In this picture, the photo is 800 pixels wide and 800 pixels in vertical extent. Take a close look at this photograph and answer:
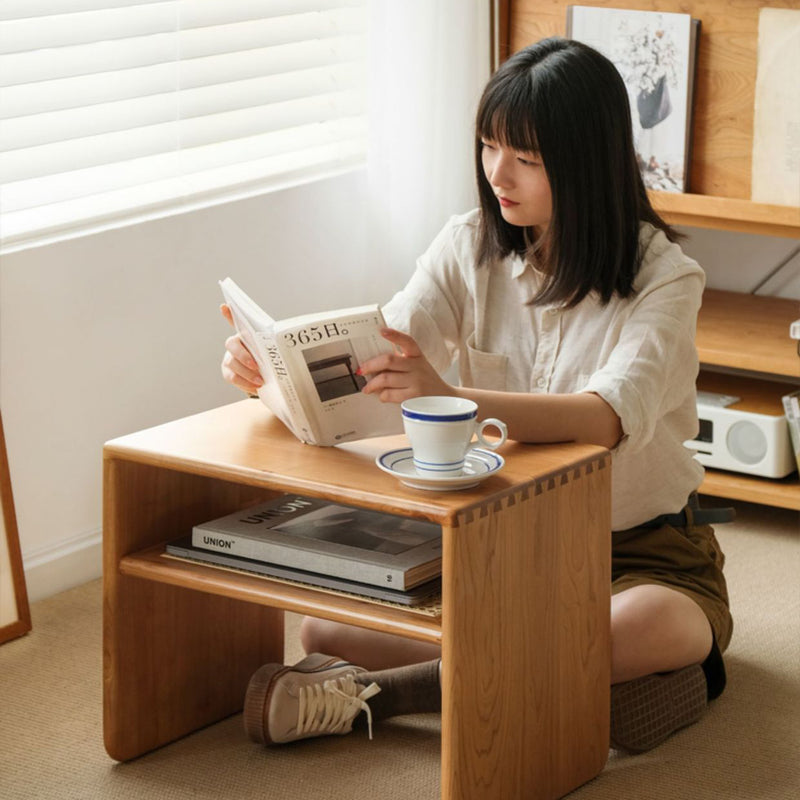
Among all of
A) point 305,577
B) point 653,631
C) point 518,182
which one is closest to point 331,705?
point 305,577

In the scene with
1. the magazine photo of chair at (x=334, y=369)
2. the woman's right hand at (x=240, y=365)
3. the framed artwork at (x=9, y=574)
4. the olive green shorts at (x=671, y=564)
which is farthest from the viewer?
the framed artwork at (x=9, y=574)

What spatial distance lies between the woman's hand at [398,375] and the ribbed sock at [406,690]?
1.36 ft

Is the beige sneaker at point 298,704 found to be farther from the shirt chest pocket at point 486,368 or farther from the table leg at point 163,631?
the shirt chest pocket at point 486,368

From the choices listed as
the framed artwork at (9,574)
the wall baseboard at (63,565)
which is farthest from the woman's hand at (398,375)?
the wall baseboard at (63,565)

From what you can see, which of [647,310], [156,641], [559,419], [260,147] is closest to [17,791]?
[156,641]

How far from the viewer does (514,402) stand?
1.53 m

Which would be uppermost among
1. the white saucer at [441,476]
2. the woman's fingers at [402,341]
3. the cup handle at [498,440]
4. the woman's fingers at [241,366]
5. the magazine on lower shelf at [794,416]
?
the woman's fingers at [402,341]

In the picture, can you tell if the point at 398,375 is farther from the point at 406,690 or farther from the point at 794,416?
the point at 794,416

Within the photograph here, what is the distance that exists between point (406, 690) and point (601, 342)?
0.50 metres

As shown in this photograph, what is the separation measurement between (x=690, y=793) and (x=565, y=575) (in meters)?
0.34

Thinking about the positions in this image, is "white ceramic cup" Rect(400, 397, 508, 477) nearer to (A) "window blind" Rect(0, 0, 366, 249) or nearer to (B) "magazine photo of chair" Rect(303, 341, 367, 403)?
(B) "magazine photo of chair" Rect(303, 341, 367, 403)

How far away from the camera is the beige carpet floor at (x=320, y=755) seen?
1.64 m

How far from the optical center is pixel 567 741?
1582mm

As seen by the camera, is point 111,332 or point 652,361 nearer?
point 652,361
